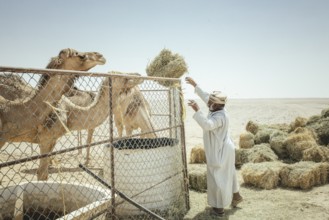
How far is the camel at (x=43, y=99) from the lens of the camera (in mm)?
4512

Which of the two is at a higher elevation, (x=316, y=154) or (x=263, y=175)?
(x=316, y=154)

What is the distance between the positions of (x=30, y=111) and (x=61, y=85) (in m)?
0.63

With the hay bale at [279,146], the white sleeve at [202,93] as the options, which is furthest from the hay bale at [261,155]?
the white sleeve at [202,93]

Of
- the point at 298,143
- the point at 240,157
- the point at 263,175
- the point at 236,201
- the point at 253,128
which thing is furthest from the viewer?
the point at 253,128

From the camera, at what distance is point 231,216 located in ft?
16.3

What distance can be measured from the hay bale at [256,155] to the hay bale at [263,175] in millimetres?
887

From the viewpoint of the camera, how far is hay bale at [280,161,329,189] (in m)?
6.17

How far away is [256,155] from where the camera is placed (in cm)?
761

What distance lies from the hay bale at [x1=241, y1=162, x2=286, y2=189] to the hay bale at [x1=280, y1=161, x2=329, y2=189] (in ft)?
→ 0.54

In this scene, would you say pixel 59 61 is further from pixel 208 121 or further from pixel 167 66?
pixel 167 66

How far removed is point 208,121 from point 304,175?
295cm

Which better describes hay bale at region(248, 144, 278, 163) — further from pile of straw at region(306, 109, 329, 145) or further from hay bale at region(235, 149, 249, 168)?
pile of straw at region(306, 109, 329, 145)

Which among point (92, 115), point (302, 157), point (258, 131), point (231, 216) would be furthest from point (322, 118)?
point (92, 115)

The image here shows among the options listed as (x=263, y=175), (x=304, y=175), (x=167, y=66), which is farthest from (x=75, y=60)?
(x=304, y=175)
